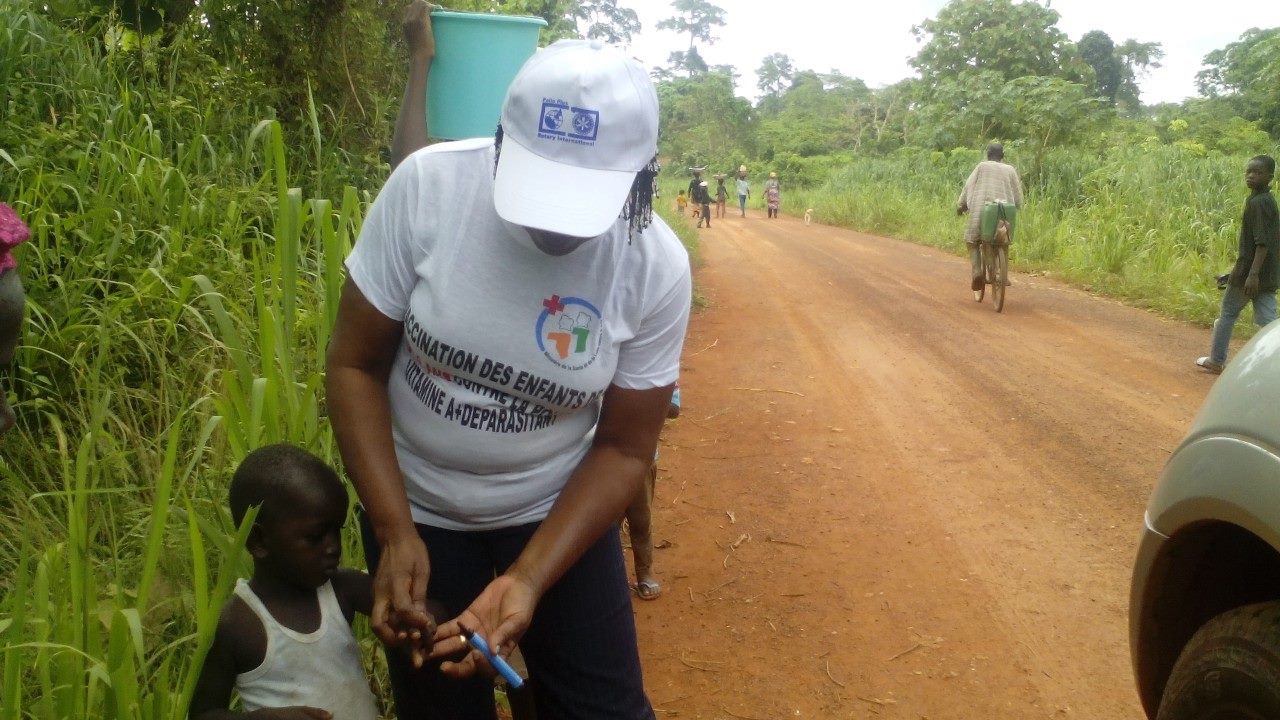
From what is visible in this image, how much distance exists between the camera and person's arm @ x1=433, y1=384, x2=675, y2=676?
174 centimetres

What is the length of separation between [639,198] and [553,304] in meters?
0.23

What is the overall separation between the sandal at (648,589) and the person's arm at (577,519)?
1978 mm

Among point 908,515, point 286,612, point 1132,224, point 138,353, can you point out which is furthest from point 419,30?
point 1132,224

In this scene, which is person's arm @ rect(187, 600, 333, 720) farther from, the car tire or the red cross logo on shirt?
the car tire

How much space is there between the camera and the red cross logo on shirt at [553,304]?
1.75 meters

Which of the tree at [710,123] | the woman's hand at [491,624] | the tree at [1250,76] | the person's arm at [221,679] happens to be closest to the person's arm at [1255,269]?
the woman's hand at [491,624]

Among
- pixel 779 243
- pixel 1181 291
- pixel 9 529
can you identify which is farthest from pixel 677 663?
pixel 779 243

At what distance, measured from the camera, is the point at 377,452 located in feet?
6.03

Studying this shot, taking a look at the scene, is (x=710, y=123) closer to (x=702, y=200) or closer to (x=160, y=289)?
(x=702, y=200)

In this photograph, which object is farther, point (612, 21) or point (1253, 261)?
point (612, 21)

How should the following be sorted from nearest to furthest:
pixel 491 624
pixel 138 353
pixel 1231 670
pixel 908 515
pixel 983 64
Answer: pixel 491 624
pixel 1231 670
pixel 138 353
pixel 908 515
pixel 983 64

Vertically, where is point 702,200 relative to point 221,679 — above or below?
below

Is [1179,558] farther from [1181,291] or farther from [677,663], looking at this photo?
[1181,291]

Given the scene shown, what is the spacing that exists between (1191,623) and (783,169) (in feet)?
116
